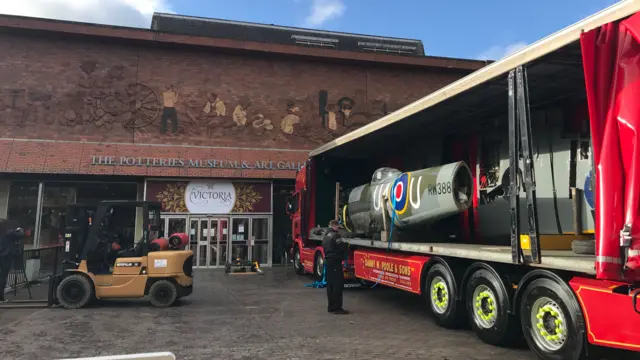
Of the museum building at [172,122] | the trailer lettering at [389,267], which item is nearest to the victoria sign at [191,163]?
the museum building at [172,122]

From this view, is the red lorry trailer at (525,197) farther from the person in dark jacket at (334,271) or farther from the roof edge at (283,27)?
the roof edge at (283,27)

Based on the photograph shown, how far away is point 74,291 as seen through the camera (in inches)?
384

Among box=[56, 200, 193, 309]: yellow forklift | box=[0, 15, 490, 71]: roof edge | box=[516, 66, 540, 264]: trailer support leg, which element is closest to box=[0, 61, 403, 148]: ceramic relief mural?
box=[0, 15, 490, 71]: roof edge

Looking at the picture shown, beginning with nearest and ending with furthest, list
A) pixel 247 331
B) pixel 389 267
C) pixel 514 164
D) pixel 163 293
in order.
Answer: pixel 514 164
pixel 247 331
pixel 389 267
pixel 163 293

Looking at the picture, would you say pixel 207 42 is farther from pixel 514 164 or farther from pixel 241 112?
pixel 514 164

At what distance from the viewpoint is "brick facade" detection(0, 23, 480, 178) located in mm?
19188

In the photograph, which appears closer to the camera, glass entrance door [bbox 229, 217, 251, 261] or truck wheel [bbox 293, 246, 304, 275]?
truck wheel [bbox 293, 246, 304, 275]

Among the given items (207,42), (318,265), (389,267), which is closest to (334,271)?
(389,267)

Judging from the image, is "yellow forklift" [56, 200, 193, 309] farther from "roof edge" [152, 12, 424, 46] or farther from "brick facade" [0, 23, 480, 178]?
"roof edge" [152, 12, 424, 46]

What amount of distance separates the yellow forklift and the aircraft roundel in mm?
4740

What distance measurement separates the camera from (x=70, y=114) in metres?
19.6

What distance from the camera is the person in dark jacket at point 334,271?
9195 millimetres

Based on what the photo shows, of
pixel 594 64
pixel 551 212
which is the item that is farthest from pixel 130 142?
pixel 594 64

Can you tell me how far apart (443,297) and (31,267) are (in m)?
12.7
